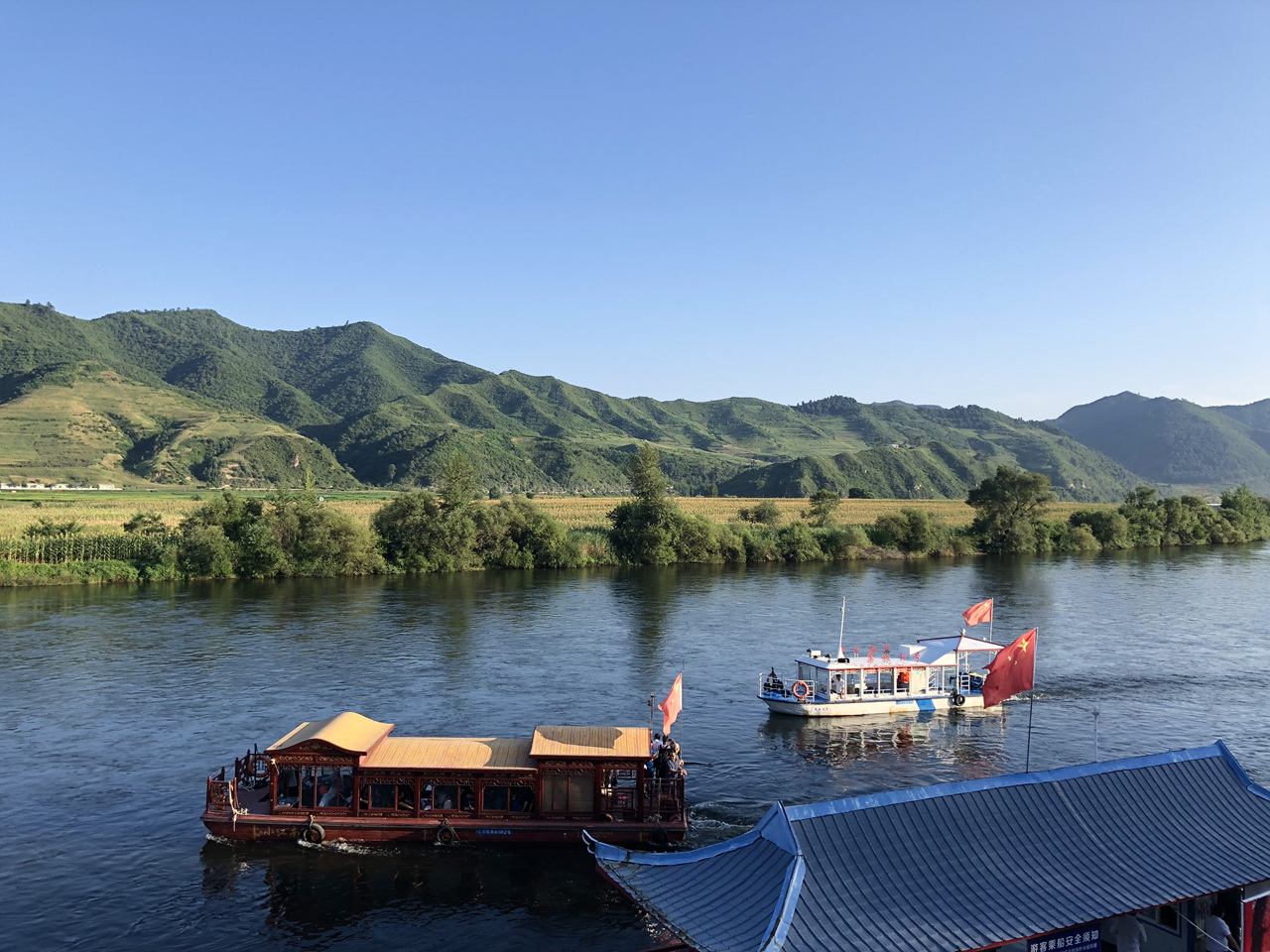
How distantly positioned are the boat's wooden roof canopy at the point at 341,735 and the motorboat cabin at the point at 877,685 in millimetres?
20929

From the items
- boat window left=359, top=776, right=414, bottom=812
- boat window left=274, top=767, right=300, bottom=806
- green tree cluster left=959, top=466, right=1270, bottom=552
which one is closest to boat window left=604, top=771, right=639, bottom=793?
boat window left=359, top=776, right=414, bottom=812

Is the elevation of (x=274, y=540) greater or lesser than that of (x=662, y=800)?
greater

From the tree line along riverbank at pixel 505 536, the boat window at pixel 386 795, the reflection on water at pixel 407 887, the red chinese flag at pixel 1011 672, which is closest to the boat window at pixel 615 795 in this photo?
the reflection on water at pixel 407 887

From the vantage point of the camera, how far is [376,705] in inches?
1716

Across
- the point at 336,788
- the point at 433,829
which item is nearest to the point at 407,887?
the point at 433,829

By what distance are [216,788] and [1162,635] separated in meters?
62.5

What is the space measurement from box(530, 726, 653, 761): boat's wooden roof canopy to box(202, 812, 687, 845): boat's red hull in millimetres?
2205

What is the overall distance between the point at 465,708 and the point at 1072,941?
31.2 m

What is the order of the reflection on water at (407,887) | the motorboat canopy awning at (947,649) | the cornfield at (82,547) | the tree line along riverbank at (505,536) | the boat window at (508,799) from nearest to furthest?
the reflection on water at (407,887) < the boat window at (508,799) < the motorboat canopy awning at (947,649) < the cornfield at (82,547) < the tree line along riverbank at (505,536)

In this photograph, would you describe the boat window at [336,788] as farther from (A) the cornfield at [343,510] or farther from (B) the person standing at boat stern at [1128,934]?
(A) the cornfield at [343,510]

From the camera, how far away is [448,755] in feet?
95.0

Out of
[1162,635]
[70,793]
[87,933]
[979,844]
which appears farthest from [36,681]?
[1162,635]

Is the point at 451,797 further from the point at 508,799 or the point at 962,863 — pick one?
the point at 962,863

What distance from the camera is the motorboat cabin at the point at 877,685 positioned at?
146 feet
